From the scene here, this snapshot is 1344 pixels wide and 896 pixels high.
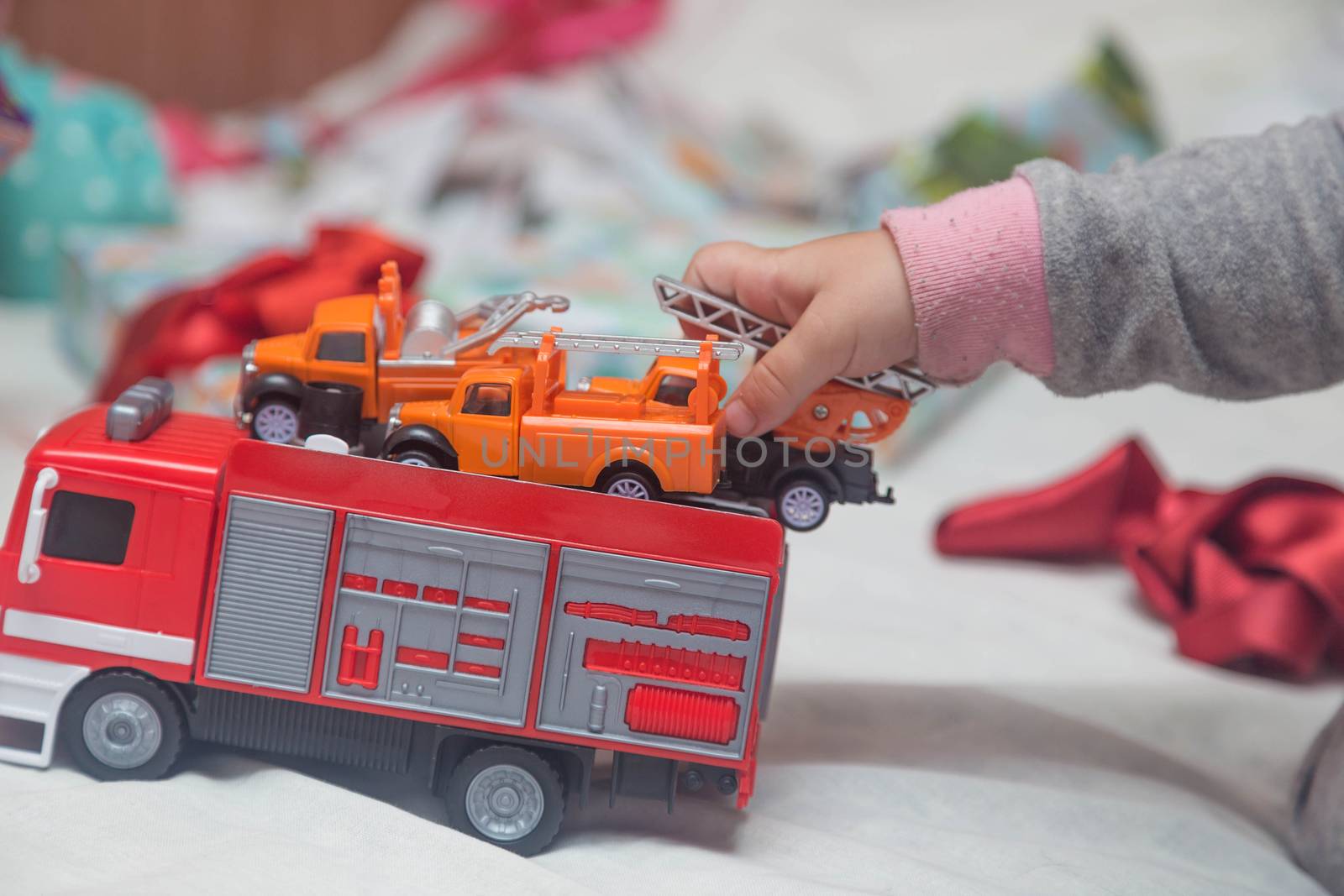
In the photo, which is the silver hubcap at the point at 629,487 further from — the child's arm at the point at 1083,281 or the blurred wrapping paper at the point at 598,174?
the blurred wrapping paper at the point at 598,174

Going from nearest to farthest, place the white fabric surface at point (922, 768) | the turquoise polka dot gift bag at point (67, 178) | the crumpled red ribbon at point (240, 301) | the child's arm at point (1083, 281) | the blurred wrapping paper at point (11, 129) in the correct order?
the white fabric surface at point (922, 768) < the child's arm at point (1083, 281) < the blurred wrapping paper at point (11, 129) < the crumpled red ribbon at point (240, 301) < the turquoise polka dot gift bag at point (67, 178)

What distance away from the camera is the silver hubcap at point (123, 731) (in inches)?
33.7

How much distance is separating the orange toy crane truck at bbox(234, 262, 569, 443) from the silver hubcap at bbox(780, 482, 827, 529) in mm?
226

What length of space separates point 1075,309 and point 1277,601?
70cm

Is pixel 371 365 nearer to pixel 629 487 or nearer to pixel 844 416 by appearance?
pixel 629 487

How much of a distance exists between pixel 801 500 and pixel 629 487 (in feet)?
0.46

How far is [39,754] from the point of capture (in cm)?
86

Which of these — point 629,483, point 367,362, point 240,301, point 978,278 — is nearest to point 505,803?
point 629,483

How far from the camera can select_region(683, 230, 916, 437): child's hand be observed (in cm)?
88

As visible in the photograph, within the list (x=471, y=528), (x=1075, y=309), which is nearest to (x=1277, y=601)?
(x=1075, y=309)

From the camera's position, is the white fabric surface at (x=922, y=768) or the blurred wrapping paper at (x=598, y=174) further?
the blurred wrapping paper at (x=598, y=174)

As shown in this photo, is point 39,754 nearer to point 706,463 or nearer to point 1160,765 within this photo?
point 706,463

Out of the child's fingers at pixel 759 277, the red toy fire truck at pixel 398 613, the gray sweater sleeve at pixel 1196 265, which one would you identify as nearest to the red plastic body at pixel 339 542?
the red toy fire truck at pixel 398 613

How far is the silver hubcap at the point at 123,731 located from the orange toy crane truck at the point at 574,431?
25cm
